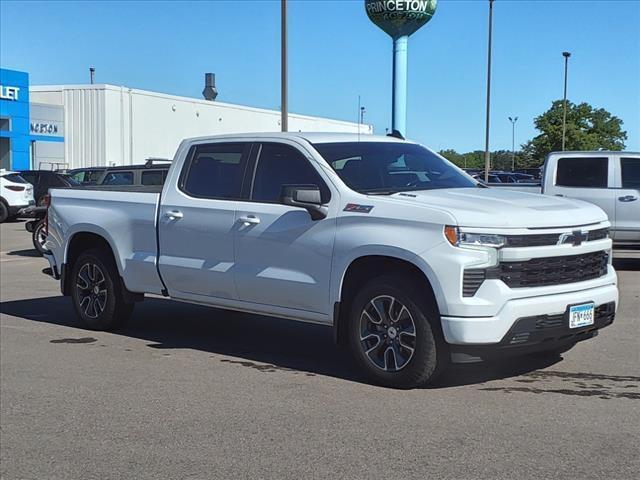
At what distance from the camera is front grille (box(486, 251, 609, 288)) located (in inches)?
231

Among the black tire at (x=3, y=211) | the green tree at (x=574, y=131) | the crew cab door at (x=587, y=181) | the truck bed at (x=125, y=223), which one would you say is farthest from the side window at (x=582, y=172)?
the green tree at (x=574, y=131)

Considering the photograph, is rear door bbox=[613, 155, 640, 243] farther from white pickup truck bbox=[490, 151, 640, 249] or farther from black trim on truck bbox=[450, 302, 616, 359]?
black trim on truck bbox=[450, 302, 616, 359]

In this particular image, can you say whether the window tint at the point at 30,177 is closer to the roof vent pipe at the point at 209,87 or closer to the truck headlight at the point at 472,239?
the truck headlight at the point at 472,239

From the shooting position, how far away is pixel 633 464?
4641 millimetres

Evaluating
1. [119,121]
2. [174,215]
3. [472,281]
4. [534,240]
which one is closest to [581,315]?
[534,240]

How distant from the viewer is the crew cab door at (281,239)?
6.73 meters

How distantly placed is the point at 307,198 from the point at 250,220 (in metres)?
0.77

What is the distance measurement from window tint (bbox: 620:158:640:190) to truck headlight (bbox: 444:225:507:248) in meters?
9.32

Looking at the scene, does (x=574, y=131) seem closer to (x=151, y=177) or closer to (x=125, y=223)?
(x=151, y=177)

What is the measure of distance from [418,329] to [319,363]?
1.45m

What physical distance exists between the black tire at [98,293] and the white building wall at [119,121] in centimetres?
3516

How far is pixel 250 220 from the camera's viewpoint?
719 cm

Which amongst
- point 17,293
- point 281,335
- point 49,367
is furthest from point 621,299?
point 17,293

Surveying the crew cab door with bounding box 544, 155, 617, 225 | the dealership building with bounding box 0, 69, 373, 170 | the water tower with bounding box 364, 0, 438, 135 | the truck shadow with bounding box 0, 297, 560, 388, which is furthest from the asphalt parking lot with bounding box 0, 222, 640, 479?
the dealership building with bounding box 0, 69, 373, 170
